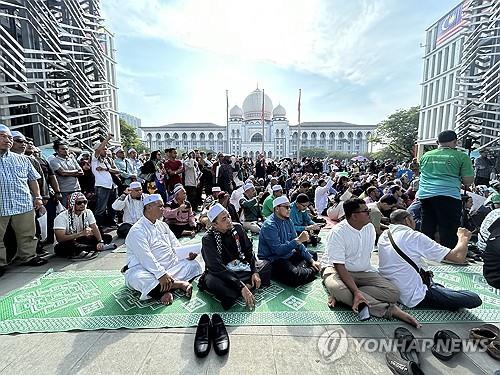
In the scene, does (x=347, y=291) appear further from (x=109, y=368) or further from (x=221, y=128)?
(x=221, y=128)

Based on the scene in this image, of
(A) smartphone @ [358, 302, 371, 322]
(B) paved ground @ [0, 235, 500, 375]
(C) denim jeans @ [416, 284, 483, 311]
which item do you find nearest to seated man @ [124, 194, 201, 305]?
(B) paved ground @ [0, 235, 500, 375]

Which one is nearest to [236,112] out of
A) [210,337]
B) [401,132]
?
[401,132]

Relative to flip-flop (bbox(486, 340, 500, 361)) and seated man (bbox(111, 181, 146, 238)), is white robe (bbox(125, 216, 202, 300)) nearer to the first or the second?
seated man (bbox(111, 181, 146, 238))

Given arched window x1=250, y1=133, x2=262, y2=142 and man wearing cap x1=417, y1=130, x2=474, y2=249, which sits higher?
arched window x1=250, y1=133, x2=262, y2=142

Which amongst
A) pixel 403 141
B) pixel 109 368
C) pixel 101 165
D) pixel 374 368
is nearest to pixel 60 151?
pixel 101 165

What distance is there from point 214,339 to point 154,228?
156cm

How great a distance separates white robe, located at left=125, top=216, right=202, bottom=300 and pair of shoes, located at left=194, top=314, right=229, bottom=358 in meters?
0.85

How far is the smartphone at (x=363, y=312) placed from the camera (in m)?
2.69

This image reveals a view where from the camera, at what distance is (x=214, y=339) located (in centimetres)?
239

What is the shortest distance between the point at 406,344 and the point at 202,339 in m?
1.65

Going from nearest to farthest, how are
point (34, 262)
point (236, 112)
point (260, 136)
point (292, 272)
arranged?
1. point (292, 272)
2. point (34, 262)
3. point (236, 112)
4. point (260, 136)

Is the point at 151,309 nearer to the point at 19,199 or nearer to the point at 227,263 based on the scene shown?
the point at 227,263

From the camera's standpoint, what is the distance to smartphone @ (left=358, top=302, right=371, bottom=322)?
2688 millimetres

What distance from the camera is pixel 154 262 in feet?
10.3
